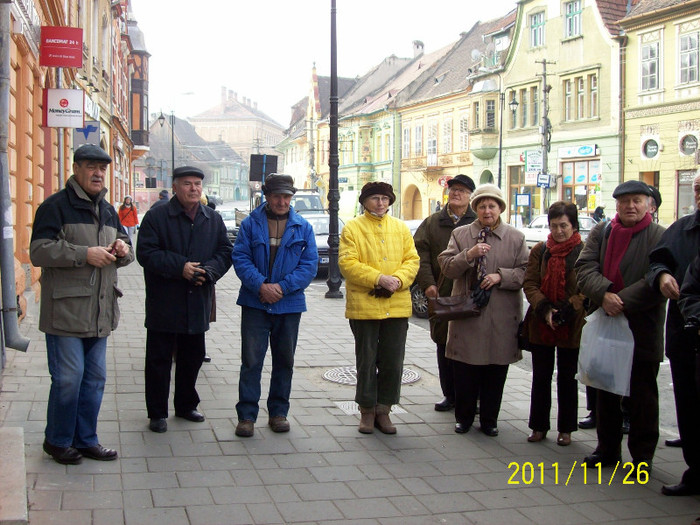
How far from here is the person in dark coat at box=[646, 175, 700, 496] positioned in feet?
15.5

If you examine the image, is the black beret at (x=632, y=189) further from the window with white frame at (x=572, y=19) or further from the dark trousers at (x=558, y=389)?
the window with white frame at (x=572, y=19)

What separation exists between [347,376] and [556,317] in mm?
2828

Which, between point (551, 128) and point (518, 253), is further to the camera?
point (551, 128)

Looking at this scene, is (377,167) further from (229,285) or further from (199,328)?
(199,328)

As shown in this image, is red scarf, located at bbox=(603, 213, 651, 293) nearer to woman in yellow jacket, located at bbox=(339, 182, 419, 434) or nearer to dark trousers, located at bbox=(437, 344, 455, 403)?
woman in yellow jacket, located at bbox=(339, 182, 419, 434)

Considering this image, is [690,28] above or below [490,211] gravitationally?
above

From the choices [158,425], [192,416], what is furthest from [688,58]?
[158,425]

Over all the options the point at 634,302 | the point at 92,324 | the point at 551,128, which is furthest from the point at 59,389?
the point at 551,128

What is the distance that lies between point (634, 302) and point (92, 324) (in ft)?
11.0

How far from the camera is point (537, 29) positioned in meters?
41.9

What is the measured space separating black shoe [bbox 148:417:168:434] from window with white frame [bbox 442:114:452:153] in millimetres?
47097

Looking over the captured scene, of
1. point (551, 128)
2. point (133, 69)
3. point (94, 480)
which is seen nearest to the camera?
point (94, 480)

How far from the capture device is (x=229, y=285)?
17.6m

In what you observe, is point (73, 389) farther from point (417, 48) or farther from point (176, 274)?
point (417, 48)
